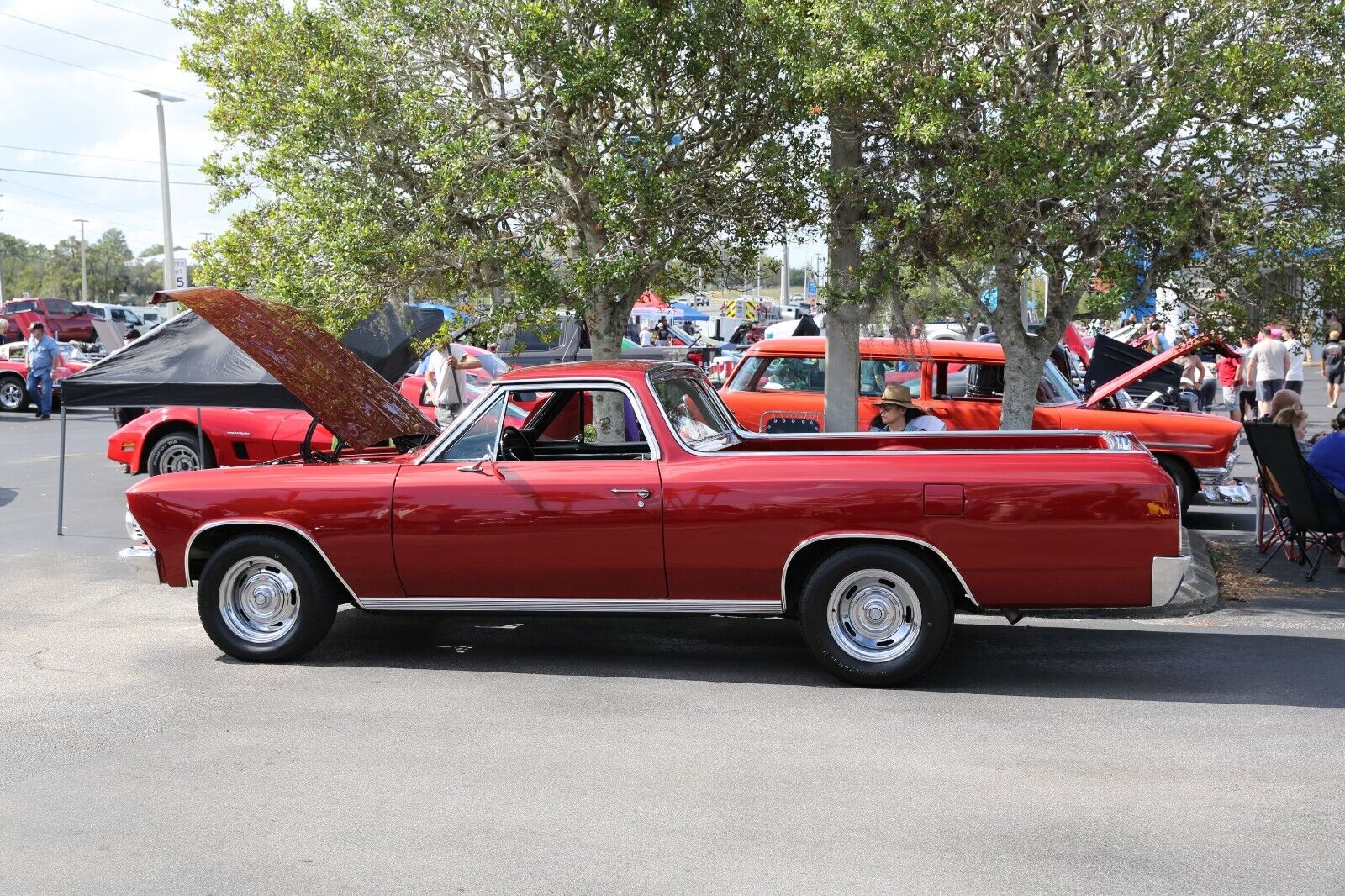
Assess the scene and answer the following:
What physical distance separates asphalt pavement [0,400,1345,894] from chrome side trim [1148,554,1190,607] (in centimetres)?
32

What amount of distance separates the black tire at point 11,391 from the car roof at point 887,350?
60.4ft

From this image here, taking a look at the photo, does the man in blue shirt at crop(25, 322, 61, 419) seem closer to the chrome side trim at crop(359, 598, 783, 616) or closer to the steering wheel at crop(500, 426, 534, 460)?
the steering wheel at crop(500, 426, 534, 460)

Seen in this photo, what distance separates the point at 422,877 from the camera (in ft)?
14.4

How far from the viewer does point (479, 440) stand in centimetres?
721

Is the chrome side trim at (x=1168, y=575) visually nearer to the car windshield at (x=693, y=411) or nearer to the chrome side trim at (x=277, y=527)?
the car windshield at (x=693, y=411)

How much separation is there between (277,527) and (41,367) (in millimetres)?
20870

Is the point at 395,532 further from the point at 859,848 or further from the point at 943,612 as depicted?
the point at 859,848

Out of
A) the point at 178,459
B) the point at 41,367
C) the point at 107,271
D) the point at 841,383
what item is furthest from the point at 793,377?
the point at 107,271

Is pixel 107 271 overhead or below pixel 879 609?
overhead

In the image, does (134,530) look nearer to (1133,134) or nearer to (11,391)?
(1133,134)

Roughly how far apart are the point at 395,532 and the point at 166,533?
4.45ft

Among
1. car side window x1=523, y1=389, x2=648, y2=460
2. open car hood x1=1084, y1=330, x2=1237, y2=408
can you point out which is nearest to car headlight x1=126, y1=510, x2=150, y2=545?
car side window x1=523, y1=389, x2=648, y2=460

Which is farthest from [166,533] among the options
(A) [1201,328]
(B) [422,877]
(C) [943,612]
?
(A) [1201,328]

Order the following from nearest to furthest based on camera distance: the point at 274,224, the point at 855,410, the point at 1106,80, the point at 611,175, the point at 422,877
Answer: the point at 422,877 < the point at 1106,80 < the point at 611,175 < the point at 274,224 < the point at 855,410
